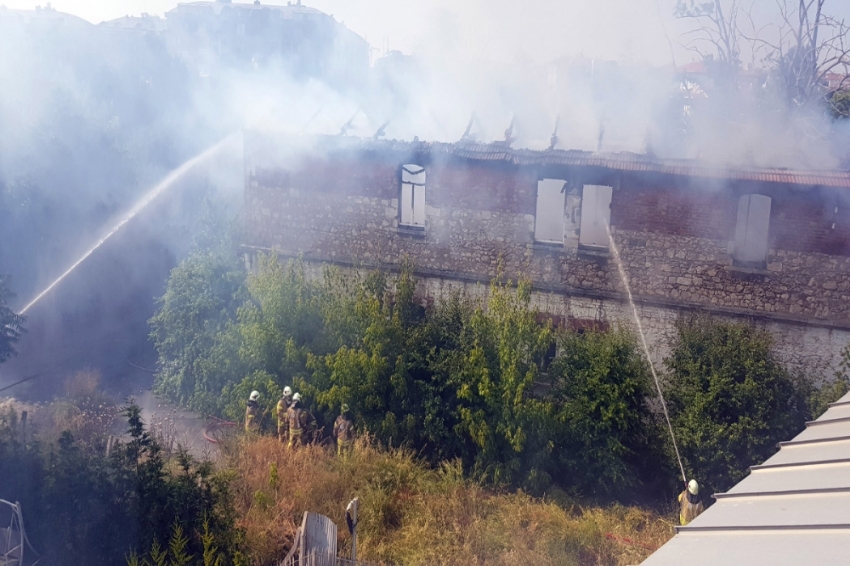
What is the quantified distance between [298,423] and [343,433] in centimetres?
73

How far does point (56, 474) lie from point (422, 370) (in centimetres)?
531

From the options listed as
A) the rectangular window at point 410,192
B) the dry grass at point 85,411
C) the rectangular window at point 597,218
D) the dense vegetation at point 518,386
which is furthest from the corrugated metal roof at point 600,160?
the dry grass at point 85,411

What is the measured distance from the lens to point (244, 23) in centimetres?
3334

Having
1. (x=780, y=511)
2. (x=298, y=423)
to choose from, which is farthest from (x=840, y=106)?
(x=780, y=511)

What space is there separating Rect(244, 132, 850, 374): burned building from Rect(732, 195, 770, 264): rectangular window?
2cm

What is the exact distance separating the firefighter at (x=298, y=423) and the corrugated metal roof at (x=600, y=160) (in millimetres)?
4964

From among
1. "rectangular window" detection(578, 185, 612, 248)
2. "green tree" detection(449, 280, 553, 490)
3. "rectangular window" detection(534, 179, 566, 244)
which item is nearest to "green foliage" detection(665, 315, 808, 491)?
"green tree" detection(449, 280, 553, 490)

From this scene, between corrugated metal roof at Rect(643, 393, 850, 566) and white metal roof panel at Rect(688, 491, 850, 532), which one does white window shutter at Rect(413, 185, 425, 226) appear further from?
white metal roof panel at Rect(688, 491, 850, 532)

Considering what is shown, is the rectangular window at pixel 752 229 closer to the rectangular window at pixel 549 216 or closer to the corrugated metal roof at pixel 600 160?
the corrugated metal roof at pixel 600 160

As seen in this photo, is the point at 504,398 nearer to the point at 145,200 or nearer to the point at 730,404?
the point at 730,404

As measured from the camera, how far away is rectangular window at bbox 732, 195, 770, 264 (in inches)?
426

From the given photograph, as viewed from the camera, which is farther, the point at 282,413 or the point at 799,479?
the point at 282,413

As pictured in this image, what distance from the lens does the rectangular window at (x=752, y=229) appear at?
10.8 meters

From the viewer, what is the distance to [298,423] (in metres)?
10.3
